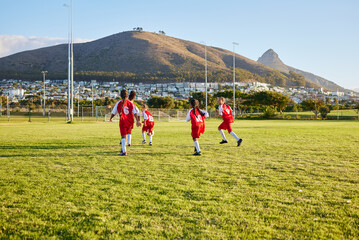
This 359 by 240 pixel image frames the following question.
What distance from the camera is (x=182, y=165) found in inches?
247

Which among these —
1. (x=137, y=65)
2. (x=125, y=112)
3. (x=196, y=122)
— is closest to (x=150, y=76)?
(x=137, y=65)

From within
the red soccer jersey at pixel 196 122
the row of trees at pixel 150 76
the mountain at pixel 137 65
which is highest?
the mountain at pixel 137 65

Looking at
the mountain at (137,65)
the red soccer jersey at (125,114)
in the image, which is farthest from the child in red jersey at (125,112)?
the mountain at (137,65)

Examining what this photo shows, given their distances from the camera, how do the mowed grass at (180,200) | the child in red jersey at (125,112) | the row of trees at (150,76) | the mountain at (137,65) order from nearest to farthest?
the mowed grass at (180,200)
the child in red jersey at (125,112)
the row of trees at (150,76)
the mountain at (137,65)

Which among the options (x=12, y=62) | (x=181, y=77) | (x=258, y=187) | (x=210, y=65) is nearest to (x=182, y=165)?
(x=258, y=187)

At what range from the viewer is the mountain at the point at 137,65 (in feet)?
493

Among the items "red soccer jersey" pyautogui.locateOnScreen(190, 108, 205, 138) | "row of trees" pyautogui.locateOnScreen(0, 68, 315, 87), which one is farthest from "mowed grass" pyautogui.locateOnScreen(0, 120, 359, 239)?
"row of trees" pyautogui.locateOnScreen(0, 68, 315, 87)

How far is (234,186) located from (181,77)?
14544 centimetres

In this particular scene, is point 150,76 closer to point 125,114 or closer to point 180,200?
point 125,114

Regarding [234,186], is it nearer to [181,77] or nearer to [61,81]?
[181,77]

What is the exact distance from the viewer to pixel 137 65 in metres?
163

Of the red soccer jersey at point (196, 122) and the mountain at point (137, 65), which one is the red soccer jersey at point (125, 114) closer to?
the red soccer jersey at point (196, 122)

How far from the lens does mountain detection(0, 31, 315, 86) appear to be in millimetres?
150125

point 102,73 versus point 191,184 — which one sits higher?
point 102,73
